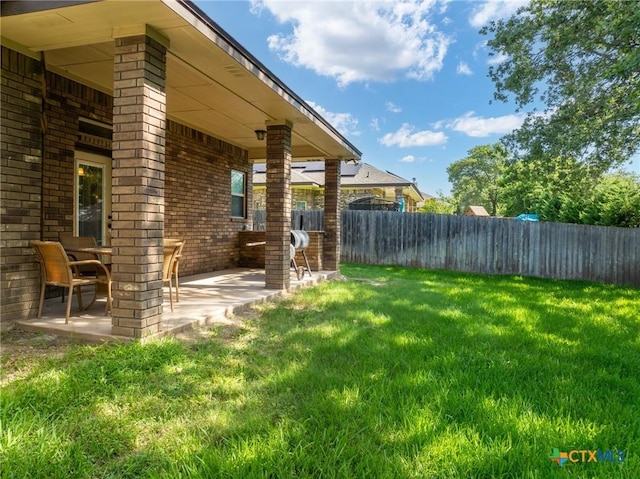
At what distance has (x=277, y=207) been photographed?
6379mm

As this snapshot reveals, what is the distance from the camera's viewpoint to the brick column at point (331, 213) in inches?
362

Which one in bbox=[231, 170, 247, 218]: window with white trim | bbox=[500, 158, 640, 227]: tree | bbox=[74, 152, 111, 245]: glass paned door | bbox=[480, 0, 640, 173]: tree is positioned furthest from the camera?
bbox=[500, 158, 640, 227]: tree

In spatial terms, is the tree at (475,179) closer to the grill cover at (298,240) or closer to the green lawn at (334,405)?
the grill cover at (298,240)

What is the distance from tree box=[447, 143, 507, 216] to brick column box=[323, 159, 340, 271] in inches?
1338

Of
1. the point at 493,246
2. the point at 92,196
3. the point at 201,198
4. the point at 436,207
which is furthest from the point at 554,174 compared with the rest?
the point at 436,207

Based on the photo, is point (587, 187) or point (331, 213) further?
point (587, 187)

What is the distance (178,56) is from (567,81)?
29.3 ft

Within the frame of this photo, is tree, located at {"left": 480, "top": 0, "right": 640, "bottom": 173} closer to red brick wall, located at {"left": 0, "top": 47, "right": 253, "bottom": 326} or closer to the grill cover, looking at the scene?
the grill cover

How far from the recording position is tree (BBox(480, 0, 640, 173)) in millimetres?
7820

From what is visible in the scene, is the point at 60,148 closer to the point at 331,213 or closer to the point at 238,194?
the point at 238,194

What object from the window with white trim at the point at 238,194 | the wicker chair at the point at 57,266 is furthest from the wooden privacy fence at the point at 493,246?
the wicker chair at the point at 57,266

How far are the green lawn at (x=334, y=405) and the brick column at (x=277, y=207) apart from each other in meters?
1.92

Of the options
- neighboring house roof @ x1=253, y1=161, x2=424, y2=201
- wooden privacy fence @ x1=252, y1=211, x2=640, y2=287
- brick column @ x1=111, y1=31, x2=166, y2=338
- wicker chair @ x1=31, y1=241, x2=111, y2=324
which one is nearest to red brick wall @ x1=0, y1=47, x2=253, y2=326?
wicker chair @ x1=31, y1=241, x2=111, y2=324

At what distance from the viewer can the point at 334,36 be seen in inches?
356
